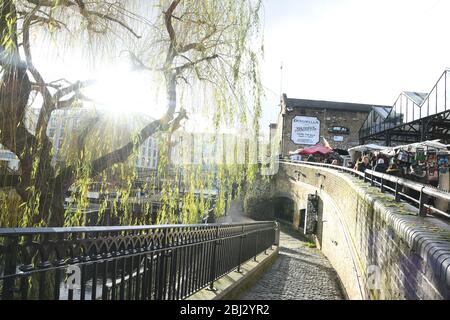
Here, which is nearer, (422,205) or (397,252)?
(397,252)

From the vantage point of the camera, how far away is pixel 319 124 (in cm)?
3484

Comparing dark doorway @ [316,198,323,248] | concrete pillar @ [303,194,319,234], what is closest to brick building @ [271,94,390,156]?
concrete pillar @ [303,194,319,234]

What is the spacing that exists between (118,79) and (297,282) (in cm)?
687

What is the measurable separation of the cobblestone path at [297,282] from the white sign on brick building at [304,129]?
21.7 meters

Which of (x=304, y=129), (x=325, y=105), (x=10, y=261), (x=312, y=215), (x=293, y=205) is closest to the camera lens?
(x=10, y=261)

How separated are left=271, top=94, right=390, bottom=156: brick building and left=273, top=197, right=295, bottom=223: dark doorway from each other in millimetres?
7505

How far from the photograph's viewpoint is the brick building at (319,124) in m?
34.2

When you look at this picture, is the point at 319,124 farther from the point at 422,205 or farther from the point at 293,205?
the point at 422,205

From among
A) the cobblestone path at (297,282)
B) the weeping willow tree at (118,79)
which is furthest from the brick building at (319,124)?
the weeping willow tree at (118,79)

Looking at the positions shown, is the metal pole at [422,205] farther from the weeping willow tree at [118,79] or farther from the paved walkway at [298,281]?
the paved walkway at [298,281]

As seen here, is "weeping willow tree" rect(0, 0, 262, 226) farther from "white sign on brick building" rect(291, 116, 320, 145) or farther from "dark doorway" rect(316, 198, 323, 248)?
"white sign on brick building" rect(291, 116, 320, 145)

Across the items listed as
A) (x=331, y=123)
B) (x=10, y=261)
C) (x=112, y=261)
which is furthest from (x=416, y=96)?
(x=10, y=261)

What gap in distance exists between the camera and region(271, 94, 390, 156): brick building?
34219 millimetres

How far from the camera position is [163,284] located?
416 centimetres
